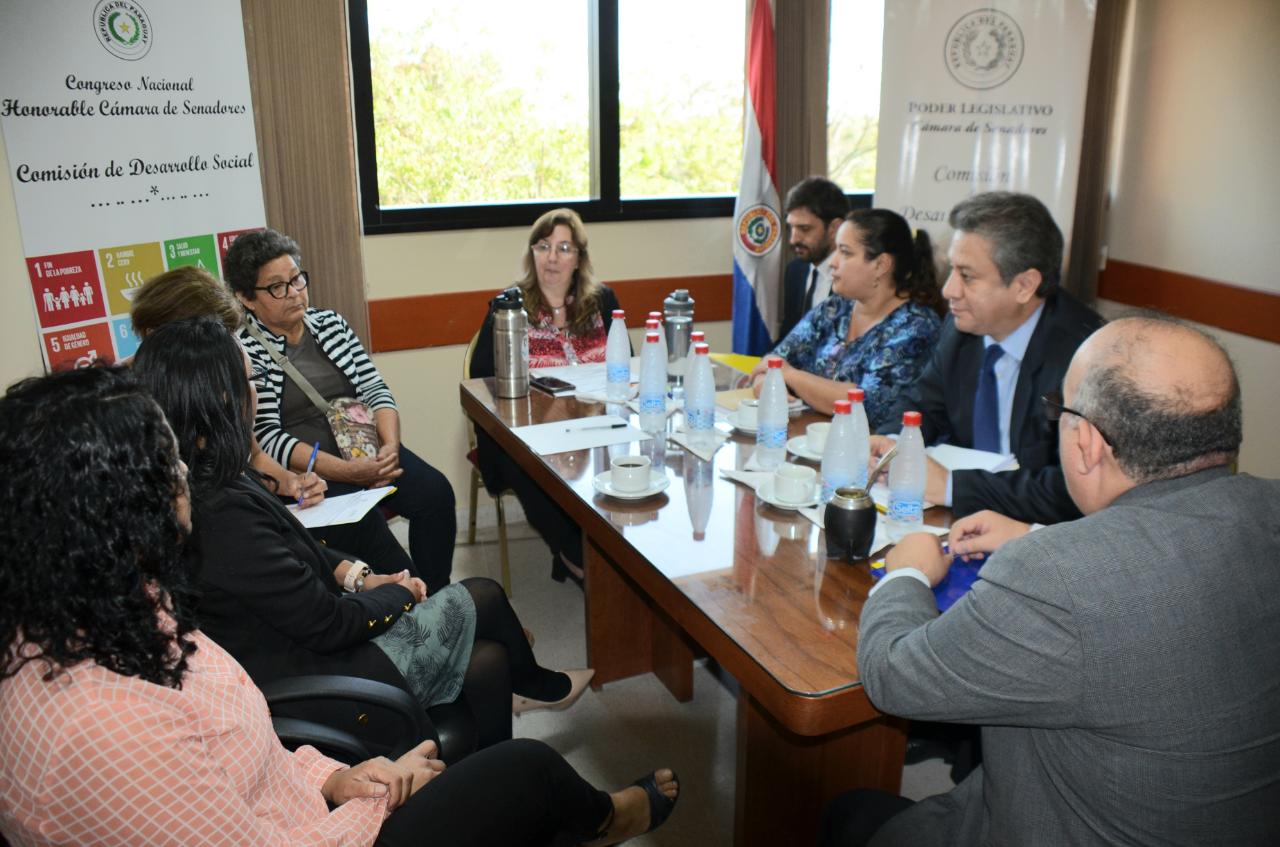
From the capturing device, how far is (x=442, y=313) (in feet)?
12.6

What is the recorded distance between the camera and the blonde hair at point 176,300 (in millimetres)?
2424

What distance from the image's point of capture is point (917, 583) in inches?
56.1

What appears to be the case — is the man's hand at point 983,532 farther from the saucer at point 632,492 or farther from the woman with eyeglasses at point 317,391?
the woman with eyeglasses at point 317,391

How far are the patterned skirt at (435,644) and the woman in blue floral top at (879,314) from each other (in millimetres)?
1152

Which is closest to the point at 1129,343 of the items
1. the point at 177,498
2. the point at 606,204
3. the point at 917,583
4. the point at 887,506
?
the point at 917,583

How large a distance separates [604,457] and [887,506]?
0.77 metres

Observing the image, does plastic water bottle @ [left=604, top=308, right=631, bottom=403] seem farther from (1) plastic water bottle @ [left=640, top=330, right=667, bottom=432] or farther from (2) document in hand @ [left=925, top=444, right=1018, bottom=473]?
(2) document in hand @ [left=925, top=444, right=1018, bottom=473]

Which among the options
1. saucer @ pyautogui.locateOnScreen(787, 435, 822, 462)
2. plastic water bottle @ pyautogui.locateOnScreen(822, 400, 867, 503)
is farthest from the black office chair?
→ saucer @ pyautogui.locateOnScreen(787, 435, 822, 462)

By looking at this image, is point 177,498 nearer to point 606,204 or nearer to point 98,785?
point 98,785

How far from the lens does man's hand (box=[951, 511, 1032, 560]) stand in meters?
1.67

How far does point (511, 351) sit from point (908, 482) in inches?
58.7

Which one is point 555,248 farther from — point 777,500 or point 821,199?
point 777,500

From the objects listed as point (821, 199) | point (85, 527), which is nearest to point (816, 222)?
point (821, 199)

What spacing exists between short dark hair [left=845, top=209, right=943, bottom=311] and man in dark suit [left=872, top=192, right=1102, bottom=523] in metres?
0.43
